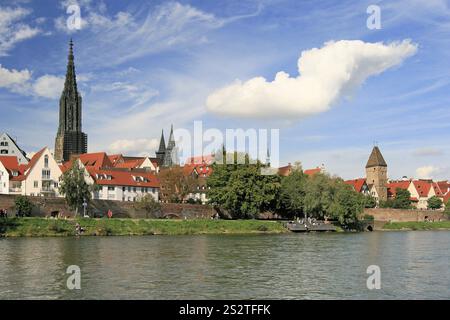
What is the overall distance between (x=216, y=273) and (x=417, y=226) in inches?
3632

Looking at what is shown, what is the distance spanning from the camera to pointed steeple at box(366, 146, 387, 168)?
157 m

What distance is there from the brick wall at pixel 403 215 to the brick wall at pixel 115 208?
42.2 metres

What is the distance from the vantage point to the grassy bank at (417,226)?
11269cm

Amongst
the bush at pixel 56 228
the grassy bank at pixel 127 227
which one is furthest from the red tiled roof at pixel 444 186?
the bush at pixel 56 228

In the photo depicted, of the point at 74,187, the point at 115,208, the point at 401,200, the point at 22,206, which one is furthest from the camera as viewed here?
the point at 401,200

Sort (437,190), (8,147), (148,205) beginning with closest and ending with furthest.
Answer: (148,205), (8,147), (437,190)

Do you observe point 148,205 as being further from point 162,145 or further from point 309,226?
point 162,145

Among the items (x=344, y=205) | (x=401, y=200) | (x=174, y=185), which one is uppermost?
(x=174, y=185)

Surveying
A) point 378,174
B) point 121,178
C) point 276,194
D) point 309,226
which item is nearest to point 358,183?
point 378,174

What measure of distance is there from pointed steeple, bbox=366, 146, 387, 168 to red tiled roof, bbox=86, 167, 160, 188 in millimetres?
74635

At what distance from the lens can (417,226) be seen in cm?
11519

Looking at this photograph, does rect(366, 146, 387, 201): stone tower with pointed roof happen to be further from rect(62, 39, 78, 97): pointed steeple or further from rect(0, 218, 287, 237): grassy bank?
rect(62, 39, 78, 97): pointed steeple
